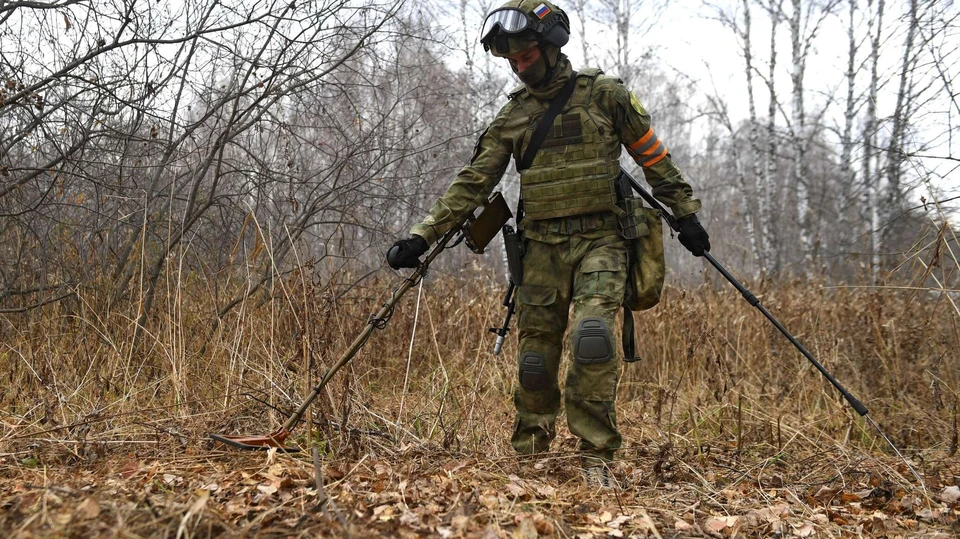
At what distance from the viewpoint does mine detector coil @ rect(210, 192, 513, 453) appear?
9.07ft

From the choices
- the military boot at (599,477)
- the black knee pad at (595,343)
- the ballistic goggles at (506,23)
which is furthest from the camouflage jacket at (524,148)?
the military boot at (599,477)

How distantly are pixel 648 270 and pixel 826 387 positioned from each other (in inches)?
92.1

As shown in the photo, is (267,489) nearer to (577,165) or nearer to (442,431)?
(442,431)

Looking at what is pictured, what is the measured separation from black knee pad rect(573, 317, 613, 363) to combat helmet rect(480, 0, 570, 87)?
119cm

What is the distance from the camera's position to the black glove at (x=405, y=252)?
10.4 feet

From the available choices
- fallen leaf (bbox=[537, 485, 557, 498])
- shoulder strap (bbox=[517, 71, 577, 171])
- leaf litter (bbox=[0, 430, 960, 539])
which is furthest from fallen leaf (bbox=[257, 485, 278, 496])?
shoulder strap (bbox=[517, 71, 577, 171])

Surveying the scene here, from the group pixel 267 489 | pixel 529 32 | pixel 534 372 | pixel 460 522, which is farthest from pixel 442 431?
pixel 529 32

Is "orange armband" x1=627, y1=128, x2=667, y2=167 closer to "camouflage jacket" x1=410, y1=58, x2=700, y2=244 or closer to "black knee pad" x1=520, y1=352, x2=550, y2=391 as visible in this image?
"camouflage jacket" x1=410, y1=58, x2=700, y2=244

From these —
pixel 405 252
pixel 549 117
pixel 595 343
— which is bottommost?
pixel 595 343

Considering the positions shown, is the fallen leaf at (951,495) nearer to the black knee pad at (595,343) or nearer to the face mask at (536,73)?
the black knee pad at (595,343)

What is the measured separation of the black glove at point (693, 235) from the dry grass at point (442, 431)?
0.92 m

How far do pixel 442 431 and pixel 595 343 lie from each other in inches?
41.8

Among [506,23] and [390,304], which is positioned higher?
[506,23]

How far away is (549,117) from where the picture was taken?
10.9 ft
